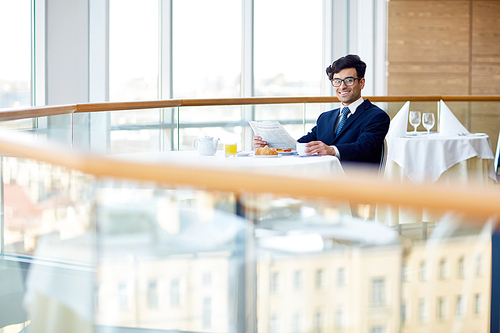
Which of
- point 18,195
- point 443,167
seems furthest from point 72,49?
point 18,195

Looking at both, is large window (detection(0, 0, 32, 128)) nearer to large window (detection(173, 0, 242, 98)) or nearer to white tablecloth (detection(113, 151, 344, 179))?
large window (detection(173, 0, 242, 98))

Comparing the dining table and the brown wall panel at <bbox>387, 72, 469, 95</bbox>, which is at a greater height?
the brown wall panel at <bbox>387, 72, 469, 95</bbox>

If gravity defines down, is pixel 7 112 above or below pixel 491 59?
below

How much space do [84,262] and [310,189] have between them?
60cm

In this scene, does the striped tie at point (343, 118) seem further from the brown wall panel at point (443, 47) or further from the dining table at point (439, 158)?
the brown wall panel at point (443, 47)

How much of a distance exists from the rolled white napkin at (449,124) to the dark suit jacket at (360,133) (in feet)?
6.57

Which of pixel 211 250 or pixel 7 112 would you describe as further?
pixel 7 112

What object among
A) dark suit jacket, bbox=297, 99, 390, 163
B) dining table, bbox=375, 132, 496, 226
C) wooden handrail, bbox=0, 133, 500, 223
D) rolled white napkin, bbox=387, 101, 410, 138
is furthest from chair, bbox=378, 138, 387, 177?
wooden handrail, bbox=0, 133, 500, 223

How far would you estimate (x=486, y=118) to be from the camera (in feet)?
17.5

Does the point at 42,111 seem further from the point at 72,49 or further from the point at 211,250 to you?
the point at 72,49

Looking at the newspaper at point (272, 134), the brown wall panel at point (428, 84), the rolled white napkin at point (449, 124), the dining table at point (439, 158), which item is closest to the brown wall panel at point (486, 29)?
the brown wall panel at point (428, 84)

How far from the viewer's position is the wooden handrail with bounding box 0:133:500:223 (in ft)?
2.40

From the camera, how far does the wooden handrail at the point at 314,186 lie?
0.73 m

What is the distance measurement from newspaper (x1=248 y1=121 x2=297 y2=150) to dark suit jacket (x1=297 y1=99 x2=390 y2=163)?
270 mm
